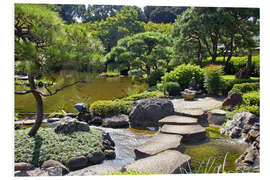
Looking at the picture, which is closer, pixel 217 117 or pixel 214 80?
pixel 217 117

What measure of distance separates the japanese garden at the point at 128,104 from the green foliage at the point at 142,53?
1.29 feet

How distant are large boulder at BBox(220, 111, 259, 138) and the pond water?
0.29m

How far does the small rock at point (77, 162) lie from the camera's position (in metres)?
4.25

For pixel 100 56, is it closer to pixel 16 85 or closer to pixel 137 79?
pixel 16 85

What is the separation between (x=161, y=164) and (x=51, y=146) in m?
1.84

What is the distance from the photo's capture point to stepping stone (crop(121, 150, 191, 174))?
13.3 ft

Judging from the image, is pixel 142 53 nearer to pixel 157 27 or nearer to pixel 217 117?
pixel 157 27

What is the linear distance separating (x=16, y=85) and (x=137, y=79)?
8395 millimetres

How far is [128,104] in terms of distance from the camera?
7520 mm

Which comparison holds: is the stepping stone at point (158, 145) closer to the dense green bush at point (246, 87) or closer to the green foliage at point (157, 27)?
the dense green bush at point (246, 87)

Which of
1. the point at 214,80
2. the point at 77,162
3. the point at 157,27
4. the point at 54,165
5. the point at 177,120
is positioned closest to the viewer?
the point at 54,165

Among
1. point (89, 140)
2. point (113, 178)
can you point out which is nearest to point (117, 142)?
point (89, 140)

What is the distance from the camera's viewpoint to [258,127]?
18.0 ft

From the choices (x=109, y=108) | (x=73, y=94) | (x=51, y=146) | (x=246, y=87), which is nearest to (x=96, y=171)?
(x=51, y=146)
